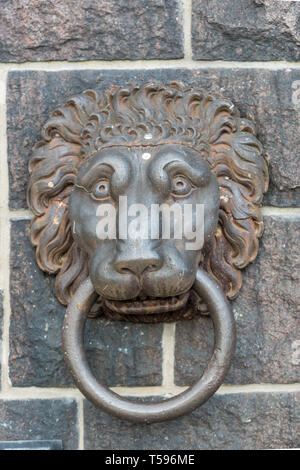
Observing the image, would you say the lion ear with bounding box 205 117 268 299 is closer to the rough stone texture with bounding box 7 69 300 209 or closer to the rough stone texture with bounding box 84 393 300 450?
the rough stone texture with bounding box 7 69 300 209

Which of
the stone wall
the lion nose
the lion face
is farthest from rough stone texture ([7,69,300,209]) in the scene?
the lion nose

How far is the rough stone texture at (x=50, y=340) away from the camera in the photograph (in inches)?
44.8

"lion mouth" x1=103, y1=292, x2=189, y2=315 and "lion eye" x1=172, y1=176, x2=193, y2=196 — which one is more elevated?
"lion eye" x1=172, y1=176, x2=193, y2=196

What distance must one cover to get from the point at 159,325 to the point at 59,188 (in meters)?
0.25

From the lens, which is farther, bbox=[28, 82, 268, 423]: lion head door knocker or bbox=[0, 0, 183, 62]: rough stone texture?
bbox=[0, 0, 183, 62]: rough stone texture

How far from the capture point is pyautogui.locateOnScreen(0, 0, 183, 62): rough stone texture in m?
1.13

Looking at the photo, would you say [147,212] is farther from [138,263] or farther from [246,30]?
[246,30]

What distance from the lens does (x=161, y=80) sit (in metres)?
1.13

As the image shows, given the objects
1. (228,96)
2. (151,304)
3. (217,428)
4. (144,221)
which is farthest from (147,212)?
(217,428)

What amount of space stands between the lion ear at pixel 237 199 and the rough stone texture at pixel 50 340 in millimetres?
140

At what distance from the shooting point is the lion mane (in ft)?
3.56

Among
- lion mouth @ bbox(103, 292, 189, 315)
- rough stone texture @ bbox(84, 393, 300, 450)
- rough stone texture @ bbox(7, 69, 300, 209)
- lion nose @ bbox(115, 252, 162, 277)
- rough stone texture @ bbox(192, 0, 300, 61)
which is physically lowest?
rough stone texture @ bbox(84, 393, 300, 450)

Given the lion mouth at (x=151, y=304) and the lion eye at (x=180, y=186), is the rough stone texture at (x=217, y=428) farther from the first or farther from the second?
the lion eye at (x=180, y=186)

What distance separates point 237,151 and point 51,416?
48cm
